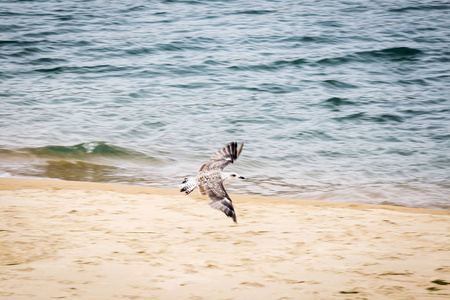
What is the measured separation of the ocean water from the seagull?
2140mm

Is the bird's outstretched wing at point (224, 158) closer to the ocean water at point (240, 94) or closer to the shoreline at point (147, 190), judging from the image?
the shoreline at point (147, 190)

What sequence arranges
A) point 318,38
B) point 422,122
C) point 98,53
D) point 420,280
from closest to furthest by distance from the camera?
1. point 420,280
2. point 422,122
3. point 98,53
4. point 318,38

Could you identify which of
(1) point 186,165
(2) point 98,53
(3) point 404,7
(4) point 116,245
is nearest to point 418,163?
(1) point 186,165

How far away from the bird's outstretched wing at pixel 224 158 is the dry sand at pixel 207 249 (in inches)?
23.2

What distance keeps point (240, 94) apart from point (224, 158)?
6.80 metres

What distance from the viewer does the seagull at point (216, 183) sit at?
4.82m

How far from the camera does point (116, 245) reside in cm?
490

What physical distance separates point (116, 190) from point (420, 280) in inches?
151

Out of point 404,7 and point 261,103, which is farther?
point 404,7

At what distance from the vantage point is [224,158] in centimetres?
539

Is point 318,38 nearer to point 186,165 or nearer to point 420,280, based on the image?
point 186,165

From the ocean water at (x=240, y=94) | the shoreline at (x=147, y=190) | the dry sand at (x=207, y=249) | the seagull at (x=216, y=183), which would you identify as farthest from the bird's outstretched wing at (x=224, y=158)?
the ocean water at (x=240, y=94)

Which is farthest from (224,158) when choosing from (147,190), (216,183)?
(147,190)

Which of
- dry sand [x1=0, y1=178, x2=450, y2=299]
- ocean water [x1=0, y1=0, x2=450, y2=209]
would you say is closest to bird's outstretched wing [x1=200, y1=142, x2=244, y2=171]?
dry sand [x1=0, y1=178, x2=450, y2=299]
